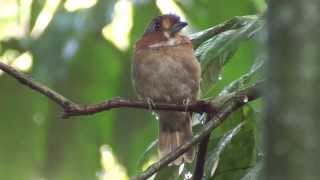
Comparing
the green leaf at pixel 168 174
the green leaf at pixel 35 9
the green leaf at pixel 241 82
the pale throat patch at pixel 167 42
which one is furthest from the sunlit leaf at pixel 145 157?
the pale throat patch at pixel 167 42

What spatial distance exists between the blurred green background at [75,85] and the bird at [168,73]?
3.12 ft

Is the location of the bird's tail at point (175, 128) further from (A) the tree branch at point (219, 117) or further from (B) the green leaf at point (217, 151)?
(A) the tree branch at point (219, 117)

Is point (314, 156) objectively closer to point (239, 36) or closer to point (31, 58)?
point (31, 58)

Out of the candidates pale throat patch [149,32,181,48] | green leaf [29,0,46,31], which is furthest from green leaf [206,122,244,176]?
pale throat patch [149,32,181,48]

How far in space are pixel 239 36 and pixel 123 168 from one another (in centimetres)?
40

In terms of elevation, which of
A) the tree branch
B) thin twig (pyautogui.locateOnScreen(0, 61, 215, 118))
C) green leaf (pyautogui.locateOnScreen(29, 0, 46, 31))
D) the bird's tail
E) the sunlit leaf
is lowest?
the bird's tail

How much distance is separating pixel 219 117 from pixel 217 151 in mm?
181

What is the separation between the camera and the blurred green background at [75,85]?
41.2 inches

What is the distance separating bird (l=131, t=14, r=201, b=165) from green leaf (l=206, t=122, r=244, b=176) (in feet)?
2.40

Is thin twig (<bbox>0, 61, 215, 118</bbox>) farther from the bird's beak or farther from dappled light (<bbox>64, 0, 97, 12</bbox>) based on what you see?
the bird's beak

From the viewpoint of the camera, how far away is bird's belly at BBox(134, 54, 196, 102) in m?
2.22

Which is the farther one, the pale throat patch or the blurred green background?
the pale throat patch

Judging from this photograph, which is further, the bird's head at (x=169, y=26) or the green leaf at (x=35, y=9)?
the bird's head at (x=169, y=26)

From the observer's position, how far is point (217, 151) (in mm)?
1374
